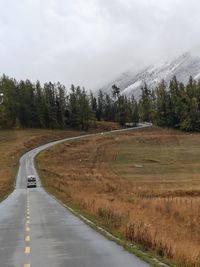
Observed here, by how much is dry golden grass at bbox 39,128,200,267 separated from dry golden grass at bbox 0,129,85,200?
19.4 ft

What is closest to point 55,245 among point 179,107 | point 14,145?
point 14,145

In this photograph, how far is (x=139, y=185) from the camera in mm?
67688

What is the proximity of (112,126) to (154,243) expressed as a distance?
178014 mm

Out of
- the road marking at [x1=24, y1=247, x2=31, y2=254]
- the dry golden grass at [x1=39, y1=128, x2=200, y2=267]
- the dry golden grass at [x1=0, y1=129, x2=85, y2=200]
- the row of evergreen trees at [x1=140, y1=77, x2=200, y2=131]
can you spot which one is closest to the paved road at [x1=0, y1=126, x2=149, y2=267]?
the road marking at [x1=24, y1=247, x2=31, y2=254]

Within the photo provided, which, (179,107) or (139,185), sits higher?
(179,107)

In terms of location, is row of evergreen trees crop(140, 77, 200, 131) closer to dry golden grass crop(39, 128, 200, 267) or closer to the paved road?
Result: dry golden grass crop(39, 128, 200, 267)

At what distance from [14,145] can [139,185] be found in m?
73.8

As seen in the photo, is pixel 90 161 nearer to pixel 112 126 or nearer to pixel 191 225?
pixel 191 225

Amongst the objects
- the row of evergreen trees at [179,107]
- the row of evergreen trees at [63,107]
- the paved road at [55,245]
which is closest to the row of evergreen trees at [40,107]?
the row of evergreen trees at [63,107]

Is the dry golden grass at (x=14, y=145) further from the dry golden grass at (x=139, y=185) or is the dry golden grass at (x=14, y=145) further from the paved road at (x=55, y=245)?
the paved road at (x=55, y=245)

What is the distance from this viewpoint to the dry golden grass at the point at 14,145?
8502 cm

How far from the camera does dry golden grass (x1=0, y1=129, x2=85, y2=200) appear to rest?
85019mm

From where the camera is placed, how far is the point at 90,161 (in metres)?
105

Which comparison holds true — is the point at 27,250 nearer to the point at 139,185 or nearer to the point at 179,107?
the point at 139,185
